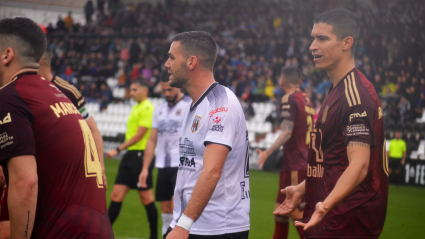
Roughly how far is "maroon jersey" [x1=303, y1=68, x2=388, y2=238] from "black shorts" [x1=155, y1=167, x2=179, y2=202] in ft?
12.2

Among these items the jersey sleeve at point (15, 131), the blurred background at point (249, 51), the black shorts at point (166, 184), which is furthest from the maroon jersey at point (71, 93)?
the blurred background at point (249, 51)

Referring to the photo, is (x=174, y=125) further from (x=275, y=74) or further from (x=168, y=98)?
(x=275, y=74)

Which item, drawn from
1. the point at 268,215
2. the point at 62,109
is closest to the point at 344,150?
the point at 62,109

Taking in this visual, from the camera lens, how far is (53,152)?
2.65 m

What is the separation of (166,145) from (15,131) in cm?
442

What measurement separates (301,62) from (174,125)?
1604cm

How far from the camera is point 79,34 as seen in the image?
1241 inches

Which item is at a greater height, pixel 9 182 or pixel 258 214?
pixel 9 182

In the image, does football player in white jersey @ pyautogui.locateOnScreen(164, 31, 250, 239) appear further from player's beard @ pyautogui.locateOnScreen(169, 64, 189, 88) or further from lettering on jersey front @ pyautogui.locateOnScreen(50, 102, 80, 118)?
lettering on jersey front @ pyautogui.locateOnScreen(50, 102, 80, 118)

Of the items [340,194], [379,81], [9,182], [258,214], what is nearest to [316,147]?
[340,194]

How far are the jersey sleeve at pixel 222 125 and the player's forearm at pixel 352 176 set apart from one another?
74cm

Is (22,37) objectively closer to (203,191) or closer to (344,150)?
(203,191)

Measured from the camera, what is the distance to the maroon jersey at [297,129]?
657 cm

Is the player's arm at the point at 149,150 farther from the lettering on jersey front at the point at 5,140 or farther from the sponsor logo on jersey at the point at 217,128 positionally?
the lettering on jersey front at the point at 5,140
